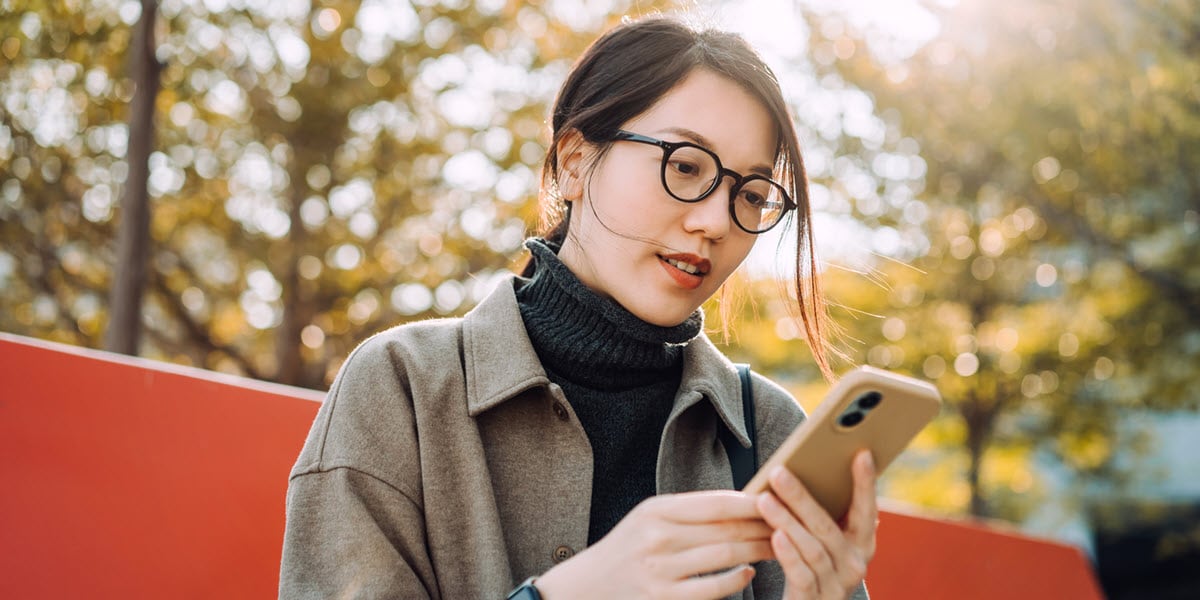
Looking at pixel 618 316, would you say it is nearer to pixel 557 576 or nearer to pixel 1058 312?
pixel 557 576

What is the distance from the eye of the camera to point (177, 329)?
38.8 ft

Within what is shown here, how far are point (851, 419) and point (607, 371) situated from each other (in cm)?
73

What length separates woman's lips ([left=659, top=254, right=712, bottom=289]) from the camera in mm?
2021

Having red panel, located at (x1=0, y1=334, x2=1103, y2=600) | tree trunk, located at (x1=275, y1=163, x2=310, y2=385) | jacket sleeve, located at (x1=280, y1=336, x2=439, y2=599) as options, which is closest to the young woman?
jacket sleeve, located at (x1=280, y1=336, x2=439, y2=599)

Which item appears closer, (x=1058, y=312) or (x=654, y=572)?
(x=654, y=572)

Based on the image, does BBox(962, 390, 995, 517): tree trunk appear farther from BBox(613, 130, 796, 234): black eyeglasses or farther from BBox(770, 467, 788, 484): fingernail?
BBox(770, 467, 788, 484): fingernail

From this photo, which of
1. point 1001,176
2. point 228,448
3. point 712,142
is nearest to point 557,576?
point 712,142

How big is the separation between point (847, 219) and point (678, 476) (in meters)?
7.53

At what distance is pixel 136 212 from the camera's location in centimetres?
642

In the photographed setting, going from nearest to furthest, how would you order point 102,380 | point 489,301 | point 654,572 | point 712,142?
point 654,572, point 712,142, point 489,301, point 102,380

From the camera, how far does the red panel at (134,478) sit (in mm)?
2547

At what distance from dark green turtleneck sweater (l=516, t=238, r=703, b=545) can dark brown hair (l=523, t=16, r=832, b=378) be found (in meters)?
0.29

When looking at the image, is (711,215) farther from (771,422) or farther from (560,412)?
(771,422)

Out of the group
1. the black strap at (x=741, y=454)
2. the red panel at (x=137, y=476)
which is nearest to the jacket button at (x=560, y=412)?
the black strap at (x=741, y=454)
